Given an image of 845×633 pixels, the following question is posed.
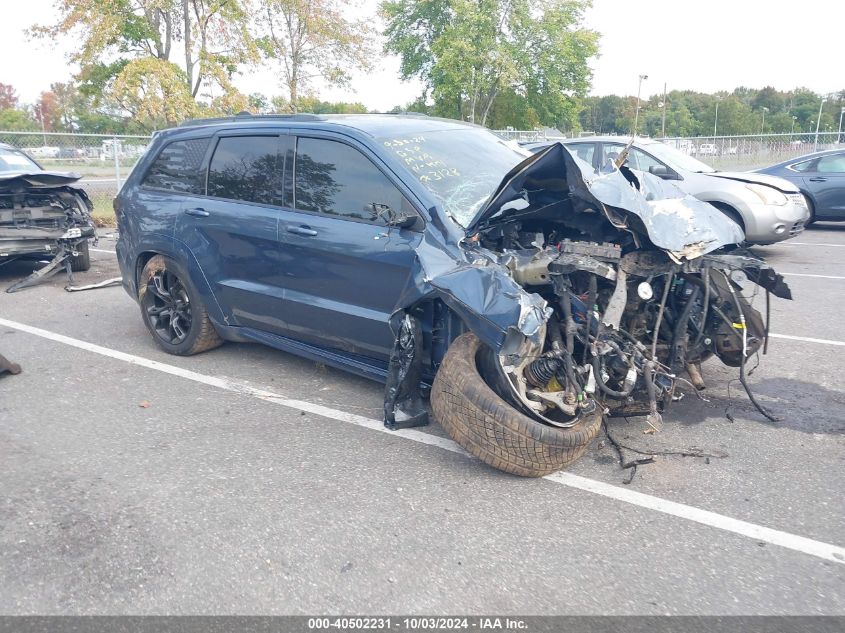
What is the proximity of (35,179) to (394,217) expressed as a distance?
653 cm

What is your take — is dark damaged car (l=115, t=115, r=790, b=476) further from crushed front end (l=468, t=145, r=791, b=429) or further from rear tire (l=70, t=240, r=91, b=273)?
rear tire (l=70, t=240, r=91, b=273)

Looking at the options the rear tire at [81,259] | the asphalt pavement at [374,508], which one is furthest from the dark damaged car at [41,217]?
the asphalt pavement at [374,508]

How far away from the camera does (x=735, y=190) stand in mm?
9727

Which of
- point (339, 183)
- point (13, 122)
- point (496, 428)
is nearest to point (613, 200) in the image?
point (496, 428)

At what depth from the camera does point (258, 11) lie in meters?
21.6

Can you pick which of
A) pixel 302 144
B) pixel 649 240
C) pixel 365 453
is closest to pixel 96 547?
pixel 365 453

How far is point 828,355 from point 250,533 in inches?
188

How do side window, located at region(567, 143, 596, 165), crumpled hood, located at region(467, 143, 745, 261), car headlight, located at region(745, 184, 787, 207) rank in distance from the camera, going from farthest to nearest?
side window, located at region(567, 143, 596, 165), car headlight, located at region(745, 184, 787, 207), crumpled hood, located at region(467, 143, 745, 261)

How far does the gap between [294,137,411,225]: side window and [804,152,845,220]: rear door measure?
37.7 feet

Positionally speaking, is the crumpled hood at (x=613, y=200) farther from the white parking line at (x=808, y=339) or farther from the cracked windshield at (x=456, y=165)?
the white parking line at (x=808, y=339)

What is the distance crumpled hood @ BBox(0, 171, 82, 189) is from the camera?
839 centimetres

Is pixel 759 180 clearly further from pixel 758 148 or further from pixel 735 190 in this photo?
pixel 758 148

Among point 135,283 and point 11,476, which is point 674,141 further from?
point 11,476

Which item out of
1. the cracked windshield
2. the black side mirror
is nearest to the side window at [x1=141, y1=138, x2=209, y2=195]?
the cracked windshield
